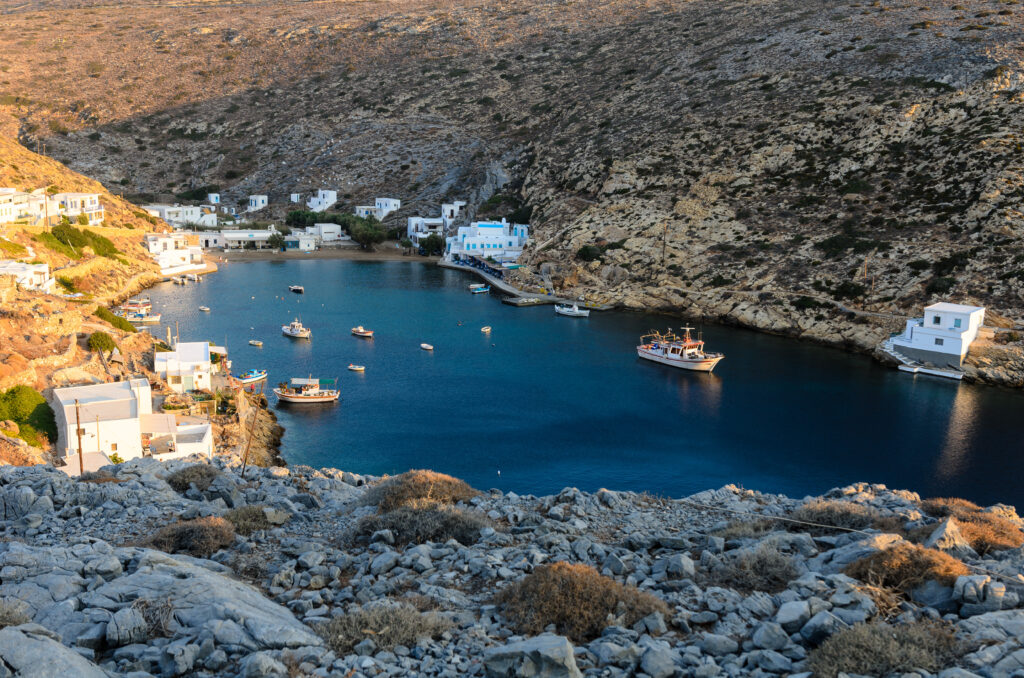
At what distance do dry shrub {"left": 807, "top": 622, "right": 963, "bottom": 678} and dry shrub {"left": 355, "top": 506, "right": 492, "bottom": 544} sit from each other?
608 centimetres

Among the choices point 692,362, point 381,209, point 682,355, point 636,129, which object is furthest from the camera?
point 381,209

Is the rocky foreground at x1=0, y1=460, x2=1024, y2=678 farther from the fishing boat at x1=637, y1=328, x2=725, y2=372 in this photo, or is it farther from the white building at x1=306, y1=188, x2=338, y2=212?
the white building at x1=306, y1=188, x2=338, y2=212

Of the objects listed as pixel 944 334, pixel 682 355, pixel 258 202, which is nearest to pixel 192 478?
pixel 682 355

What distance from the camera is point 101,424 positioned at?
2983 centimetres

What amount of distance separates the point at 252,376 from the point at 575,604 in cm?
4185

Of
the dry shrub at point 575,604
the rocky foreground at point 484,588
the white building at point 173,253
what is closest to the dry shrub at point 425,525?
the rocky foreground at point 484,588

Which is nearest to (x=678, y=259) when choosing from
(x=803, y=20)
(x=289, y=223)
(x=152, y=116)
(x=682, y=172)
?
(x=682, y=172)

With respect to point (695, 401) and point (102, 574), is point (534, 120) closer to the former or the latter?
point (695, 401)

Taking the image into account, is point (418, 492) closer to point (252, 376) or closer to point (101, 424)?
point (101, 424)

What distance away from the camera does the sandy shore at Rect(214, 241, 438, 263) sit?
9869cm

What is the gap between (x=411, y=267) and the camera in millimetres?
95188

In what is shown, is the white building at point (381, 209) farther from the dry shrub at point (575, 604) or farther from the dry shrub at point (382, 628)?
the dry shrub at point (382, 628)

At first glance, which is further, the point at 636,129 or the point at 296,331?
the point at 636,129

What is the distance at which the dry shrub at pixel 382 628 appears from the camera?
8.97 metres
